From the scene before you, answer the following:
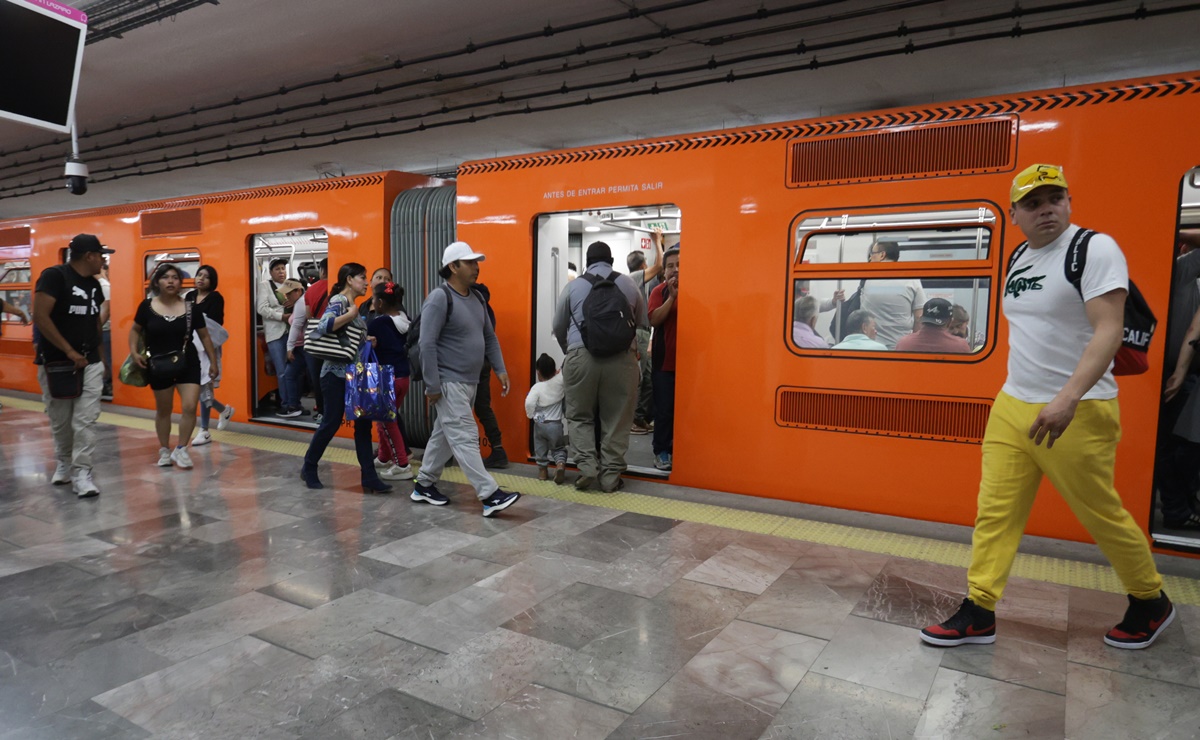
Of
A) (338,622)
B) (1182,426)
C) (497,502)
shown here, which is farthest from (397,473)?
(1182,426)

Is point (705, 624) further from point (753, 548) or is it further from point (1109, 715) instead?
point (1109, 715)

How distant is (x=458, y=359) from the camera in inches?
185

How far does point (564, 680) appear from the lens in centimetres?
264

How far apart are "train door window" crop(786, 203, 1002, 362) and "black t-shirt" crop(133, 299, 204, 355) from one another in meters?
4.60

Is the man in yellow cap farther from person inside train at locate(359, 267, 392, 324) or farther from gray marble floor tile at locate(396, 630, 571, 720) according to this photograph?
person inside train at locate(359, 267, 392, 324)

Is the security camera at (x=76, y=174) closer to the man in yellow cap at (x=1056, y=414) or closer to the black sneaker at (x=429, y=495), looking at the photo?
the black sneaker at (x=429, y=495)

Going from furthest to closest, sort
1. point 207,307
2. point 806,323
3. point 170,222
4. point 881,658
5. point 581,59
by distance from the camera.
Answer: point 170,222
point 581,59
point 207,307
point 806,323
point 881,658

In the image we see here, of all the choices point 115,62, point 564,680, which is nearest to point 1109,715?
point 564,680

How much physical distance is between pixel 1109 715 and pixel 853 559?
1.54 m

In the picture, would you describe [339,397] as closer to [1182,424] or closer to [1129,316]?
[1129,316]

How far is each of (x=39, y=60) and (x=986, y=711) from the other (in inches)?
213

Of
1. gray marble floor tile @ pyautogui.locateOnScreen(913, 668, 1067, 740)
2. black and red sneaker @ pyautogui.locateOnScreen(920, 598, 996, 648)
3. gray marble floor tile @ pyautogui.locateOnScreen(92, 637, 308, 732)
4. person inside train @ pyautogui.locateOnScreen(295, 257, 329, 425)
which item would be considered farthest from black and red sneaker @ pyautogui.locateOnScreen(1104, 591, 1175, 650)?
person inside train @ pyautogui.locateOnScreen(295, 257, 329, 425)

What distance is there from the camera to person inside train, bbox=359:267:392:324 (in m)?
5.69

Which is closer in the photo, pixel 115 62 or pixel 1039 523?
pixel 1039 523
